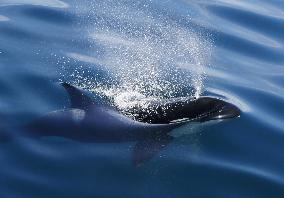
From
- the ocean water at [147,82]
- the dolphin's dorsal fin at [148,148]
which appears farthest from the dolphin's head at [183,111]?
the dolphin's dorsal fin at [148,148]

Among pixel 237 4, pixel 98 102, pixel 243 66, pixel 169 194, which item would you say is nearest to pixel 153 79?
pixel 98 102

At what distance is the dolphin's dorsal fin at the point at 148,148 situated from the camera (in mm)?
9327

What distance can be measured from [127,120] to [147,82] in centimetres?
196

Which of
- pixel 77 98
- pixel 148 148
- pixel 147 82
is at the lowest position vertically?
pixel 148 148

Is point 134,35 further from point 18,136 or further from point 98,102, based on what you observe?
point 18,136

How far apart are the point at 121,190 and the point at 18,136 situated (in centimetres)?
217

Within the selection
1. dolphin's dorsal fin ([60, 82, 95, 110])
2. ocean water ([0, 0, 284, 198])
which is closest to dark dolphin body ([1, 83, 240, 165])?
dolphin's dorsal fin ([60, 82, 95, 110])

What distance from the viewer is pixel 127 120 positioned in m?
10.4

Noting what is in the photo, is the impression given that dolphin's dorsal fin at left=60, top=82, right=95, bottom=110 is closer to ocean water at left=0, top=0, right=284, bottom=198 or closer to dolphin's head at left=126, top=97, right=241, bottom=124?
ocean water at left=0, top=0, right=284, bottom=198

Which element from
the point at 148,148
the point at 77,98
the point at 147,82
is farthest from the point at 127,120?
the point at 147,82

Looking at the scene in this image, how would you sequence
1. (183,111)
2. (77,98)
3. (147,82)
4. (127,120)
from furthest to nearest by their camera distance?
(147,82), (183,111), (77,98), (127,120)

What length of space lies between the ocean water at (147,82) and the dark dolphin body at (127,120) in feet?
0.58

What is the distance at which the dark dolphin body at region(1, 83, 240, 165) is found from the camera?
1002cm

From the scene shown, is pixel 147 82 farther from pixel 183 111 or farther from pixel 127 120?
pixel 127 120
